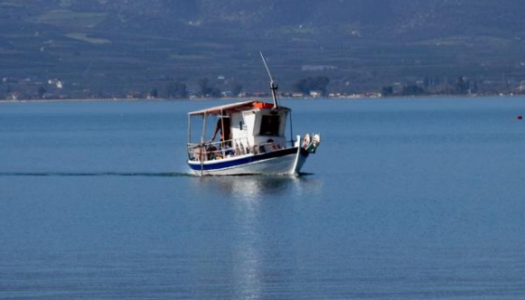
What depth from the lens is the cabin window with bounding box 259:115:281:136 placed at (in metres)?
55.7

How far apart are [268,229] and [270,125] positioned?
1494 centimetres

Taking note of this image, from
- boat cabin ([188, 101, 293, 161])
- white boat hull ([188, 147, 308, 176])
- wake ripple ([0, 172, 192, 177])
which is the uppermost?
boat cabin ([188, 101, 293, 161])

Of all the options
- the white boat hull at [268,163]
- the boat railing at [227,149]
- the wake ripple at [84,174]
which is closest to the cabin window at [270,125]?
the boat railing at [227,149]

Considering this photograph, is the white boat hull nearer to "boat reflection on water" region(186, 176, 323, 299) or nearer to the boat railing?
"boat reflection on water" region(186, 176, 323, 299)

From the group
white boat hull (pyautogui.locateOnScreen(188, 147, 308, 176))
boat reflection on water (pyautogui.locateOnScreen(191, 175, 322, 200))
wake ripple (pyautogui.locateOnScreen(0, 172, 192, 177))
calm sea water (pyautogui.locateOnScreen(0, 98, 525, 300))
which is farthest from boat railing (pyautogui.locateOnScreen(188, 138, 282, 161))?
wake ripple (pyautogui.locateOnScreen(0, 172, 192, 177))

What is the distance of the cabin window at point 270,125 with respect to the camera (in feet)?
183

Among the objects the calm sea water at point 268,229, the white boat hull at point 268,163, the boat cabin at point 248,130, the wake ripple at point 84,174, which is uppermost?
the boat cabin at point 248,130

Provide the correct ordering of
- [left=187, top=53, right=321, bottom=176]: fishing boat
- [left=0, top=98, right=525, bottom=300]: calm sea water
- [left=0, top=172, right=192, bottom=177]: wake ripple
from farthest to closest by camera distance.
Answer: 1. [left=0, top=172, right=192, bottom=177]: wake ripple
2. [left=187, top=53, right=321, bottom=176]: fishing boat
3. [left=0, top=98, right=525, bottom=300]: calm sea water

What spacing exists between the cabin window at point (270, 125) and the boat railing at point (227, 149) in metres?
0.42

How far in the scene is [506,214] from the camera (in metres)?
43.9

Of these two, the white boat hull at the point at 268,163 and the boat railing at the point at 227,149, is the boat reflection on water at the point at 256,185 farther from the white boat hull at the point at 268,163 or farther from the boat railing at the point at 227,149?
the boat railing at the point at 227,149

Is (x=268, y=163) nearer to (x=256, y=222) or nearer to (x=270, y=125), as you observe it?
(x=270, y=125)

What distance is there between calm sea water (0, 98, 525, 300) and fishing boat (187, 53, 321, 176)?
0.57 meters

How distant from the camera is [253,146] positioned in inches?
2183
